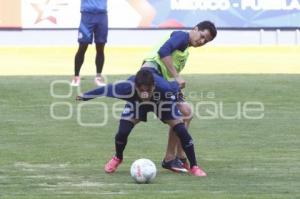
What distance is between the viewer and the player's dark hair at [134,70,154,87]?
10500mm

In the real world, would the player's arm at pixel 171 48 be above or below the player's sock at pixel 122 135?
above

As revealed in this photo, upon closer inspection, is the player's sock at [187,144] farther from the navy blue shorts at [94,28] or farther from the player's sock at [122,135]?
the navy blue shorts at [94,28]

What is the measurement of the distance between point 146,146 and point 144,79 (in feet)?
7.89

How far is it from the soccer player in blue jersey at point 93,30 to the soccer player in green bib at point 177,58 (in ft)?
21.5

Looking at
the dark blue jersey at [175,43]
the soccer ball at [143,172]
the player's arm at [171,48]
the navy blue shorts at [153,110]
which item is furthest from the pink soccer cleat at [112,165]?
the dark blue jersey at [175,43]

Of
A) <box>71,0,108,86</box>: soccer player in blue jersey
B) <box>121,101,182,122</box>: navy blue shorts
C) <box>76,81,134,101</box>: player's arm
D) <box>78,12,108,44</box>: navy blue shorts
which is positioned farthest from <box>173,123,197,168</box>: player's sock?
<box>78,12,108,44</box>: navy blue shorts

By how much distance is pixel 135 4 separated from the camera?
2855 centimetres

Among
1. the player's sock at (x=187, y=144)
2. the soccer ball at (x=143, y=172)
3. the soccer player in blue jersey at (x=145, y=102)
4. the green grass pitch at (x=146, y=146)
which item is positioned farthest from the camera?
the player's sock at (x=187, y=144)

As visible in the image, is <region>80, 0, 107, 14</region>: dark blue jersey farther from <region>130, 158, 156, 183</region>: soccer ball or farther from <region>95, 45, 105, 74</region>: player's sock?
<region>130, 158, 156, 183</region>: soccer ball

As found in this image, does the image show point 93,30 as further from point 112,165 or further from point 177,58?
point 112,165

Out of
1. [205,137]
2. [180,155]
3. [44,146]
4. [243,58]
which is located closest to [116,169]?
[180,155]

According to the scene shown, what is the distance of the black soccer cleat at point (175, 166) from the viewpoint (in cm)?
1115

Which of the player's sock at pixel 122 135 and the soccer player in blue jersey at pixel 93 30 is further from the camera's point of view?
the soccer player in blue jersey at pixel 93 30

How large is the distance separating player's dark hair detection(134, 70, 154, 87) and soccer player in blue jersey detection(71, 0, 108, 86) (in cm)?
737
